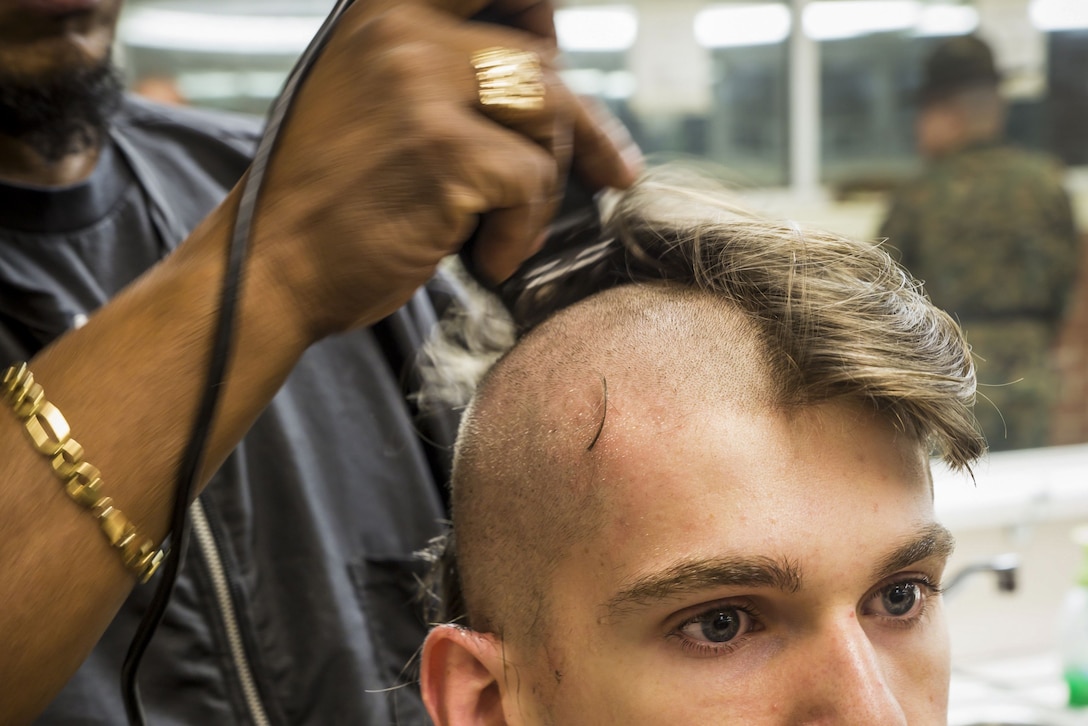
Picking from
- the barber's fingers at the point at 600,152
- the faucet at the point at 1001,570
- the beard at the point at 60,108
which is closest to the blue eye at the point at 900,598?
the barber's fingers at the point at 600,152

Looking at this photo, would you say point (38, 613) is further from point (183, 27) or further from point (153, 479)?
point (183, 27)

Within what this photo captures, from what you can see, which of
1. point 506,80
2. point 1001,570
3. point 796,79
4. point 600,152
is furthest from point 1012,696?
point 506,80

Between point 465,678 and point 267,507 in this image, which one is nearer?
point 465,678

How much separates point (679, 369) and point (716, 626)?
0.29m

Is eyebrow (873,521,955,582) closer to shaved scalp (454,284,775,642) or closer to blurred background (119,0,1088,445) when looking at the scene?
shaved scalp (454,284,775,642)

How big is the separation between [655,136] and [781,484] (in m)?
2.35

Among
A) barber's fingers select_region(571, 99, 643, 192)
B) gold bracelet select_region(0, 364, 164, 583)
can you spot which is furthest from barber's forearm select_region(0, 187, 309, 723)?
barber's fingers select_region(571, 99, 643, 192)

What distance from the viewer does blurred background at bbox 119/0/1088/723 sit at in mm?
3061

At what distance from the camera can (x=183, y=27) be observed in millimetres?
3025

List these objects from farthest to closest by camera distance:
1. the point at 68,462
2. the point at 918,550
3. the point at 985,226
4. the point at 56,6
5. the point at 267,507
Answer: the point at 985,226
the point at 267,507
the point at 56,6
the point at 918,550
the point at 68,462

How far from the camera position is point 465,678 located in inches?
49.9

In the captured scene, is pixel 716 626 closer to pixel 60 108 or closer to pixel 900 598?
pixel 900 598

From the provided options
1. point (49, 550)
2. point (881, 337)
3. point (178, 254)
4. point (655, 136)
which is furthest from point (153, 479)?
point (655, 136)

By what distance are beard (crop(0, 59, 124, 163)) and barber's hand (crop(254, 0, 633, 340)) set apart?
0.61 m
